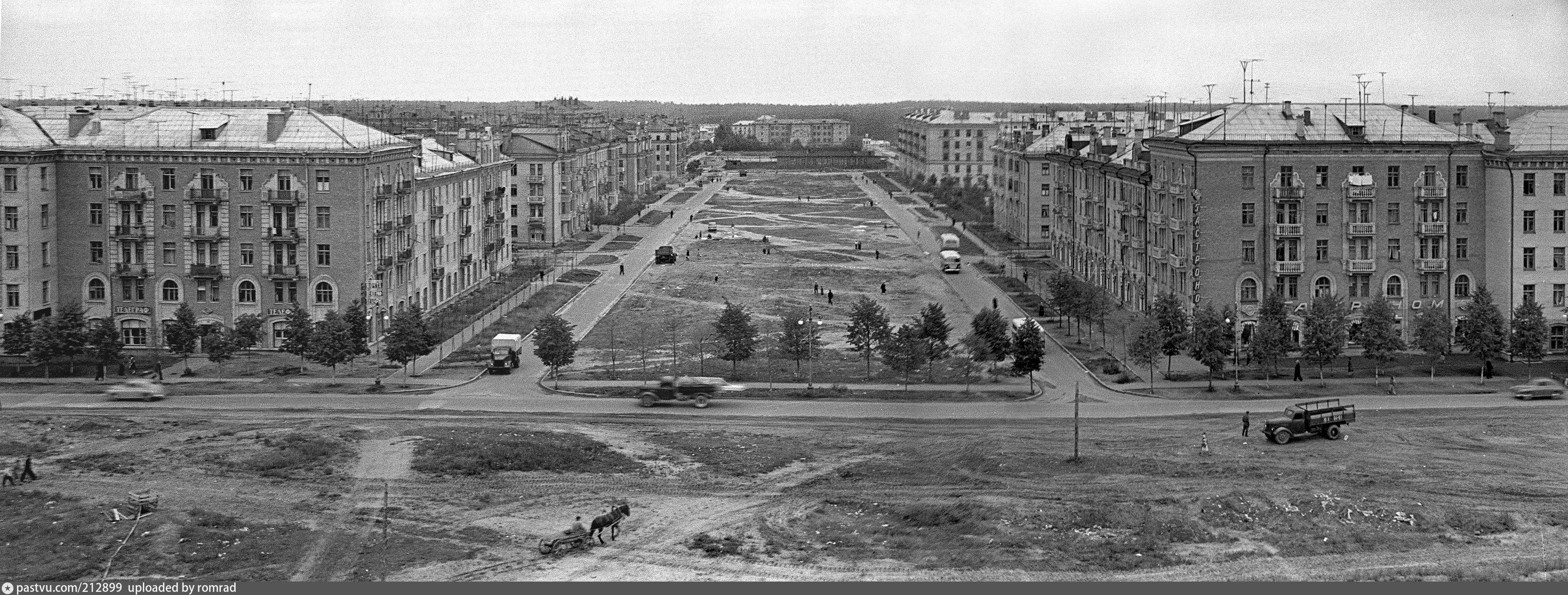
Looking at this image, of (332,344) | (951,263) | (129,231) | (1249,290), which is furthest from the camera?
(951,263)

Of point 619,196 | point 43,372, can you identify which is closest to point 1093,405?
point 43,372

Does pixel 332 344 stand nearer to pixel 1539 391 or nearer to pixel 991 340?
pixel 991 340

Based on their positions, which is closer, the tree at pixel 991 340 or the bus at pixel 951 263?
the tree at pixel 991 340

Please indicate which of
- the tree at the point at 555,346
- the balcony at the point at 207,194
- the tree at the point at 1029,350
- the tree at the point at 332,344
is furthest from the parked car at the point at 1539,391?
the balcony at the point at 207,194

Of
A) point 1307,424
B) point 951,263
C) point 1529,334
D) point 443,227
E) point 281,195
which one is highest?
point 281,195

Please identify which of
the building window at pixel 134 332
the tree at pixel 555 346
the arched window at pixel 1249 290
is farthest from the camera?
the building window at pixel 134 332

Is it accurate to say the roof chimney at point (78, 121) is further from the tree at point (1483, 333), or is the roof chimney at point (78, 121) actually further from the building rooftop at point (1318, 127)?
the tree at point (1483, 333)

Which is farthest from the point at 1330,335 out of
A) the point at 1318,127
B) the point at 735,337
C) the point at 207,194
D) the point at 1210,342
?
the point at 207,194
